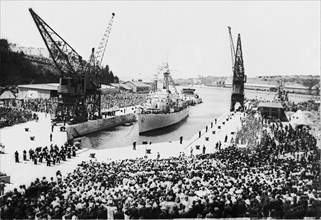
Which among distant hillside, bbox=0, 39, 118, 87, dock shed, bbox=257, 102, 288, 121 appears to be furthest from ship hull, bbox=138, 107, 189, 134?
distant hillside, bbox=0, 39, 118, 87

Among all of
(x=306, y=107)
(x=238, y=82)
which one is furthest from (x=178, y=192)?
(x=238, y=82)

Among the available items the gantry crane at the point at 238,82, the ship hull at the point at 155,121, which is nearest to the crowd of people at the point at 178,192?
the ship hull at the point at 155,121

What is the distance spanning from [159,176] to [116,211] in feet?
17.3

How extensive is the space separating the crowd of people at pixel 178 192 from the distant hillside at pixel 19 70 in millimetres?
64516

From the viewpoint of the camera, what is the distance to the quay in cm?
2159

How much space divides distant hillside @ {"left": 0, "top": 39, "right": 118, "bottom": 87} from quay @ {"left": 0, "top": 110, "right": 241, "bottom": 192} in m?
39.7

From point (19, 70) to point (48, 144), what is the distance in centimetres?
5817

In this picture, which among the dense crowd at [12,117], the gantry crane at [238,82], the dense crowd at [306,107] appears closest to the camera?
the dense crowd at [12,117]

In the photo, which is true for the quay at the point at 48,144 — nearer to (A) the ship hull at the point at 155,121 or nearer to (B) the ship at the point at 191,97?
(A) the ship hull at the point at 155,121

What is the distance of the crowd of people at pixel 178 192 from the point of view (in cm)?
1295

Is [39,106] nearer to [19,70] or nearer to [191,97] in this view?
[19,70]

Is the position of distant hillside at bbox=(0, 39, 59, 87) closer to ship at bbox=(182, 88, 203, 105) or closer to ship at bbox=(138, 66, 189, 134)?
ship at bbox=(138, 66, 189, 134)

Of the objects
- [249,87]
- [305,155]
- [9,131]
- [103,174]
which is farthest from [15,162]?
[249,87]

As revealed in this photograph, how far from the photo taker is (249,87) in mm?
188625
